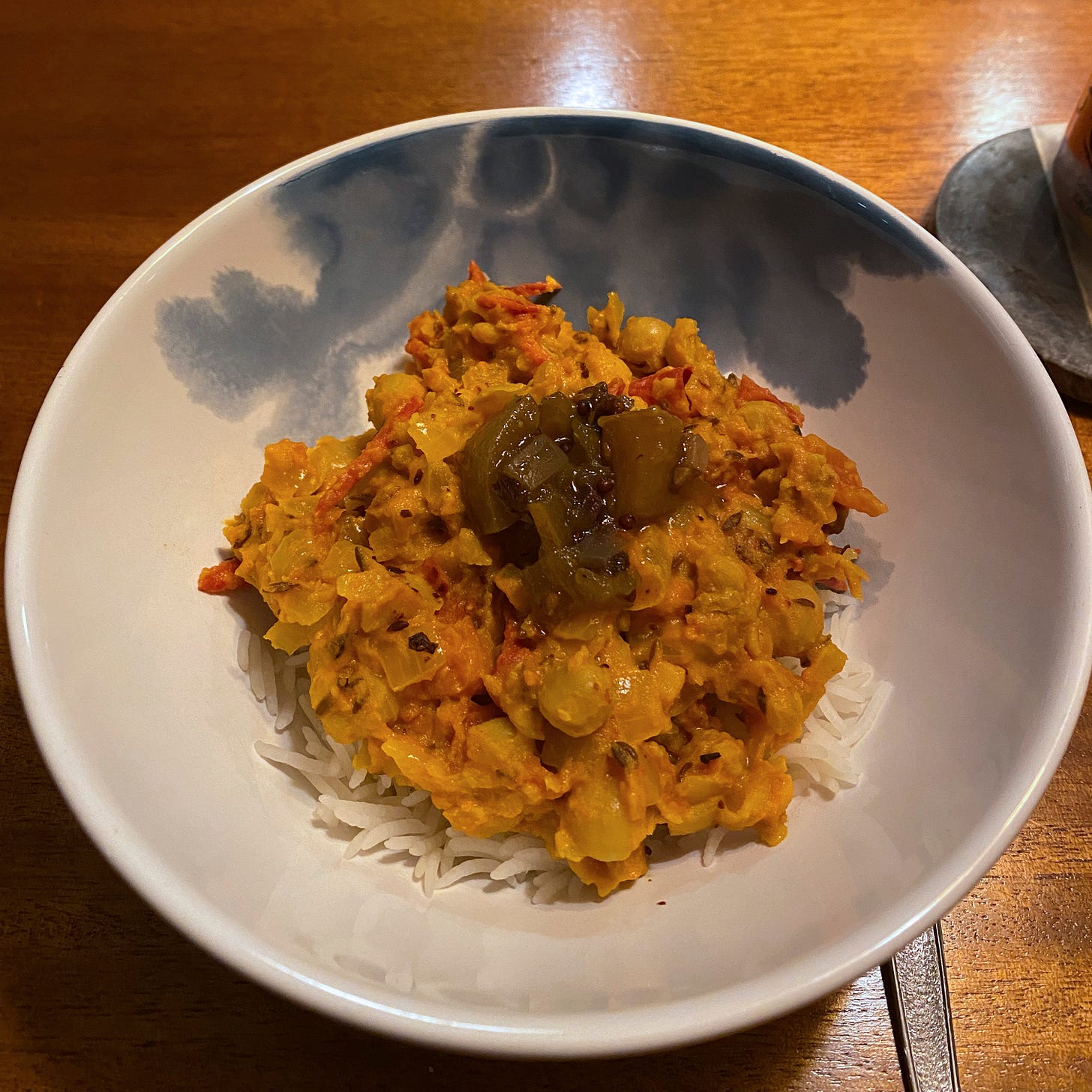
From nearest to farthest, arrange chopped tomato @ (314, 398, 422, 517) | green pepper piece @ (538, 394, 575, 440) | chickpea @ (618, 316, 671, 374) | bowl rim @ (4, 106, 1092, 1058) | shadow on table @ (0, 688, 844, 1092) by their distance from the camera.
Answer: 1. bowl rim @ (4, 106, 1092, 1058)
2. shadow on table @ (0, 688, 844, 1092)
3. green pepper piece @ (538, 394, 575, 440)
4. chopped tomato @ (314, 398, 422, 517)
5. chickpea @ (618, 316, 671, 374)

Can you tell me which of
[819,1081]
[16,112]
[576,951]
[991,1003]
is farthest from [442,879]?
[16,112]

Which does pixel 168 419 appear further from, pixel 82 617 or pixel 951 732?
pixel 951 732

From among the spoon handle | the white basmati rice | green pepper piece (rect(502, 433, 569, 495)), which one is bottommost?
the spoon handle

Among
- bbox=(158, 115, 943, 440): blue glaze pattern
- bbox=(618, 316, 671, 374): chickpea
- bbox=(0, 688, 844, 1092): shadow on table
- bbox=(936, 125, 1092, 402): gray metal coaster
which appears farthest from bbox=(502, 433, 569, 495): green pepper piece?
bbox=(936, 125, 1092, 402): gray metal coaster

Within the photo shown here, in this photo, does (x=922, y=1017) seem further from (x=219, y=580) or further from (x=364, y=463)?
(x=219, y=580)

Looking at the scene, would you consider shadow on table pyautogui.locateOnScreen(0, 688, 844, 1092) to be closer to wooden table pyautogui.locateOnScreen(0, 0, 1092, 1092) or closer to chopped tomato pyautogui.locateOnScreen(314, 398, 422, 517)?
wooden table pyautogui.locateOnScreen(0, 0, 1092, 1092)

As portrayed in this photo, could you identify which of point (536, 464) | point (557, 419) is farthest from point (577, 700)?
point (557, 419)
